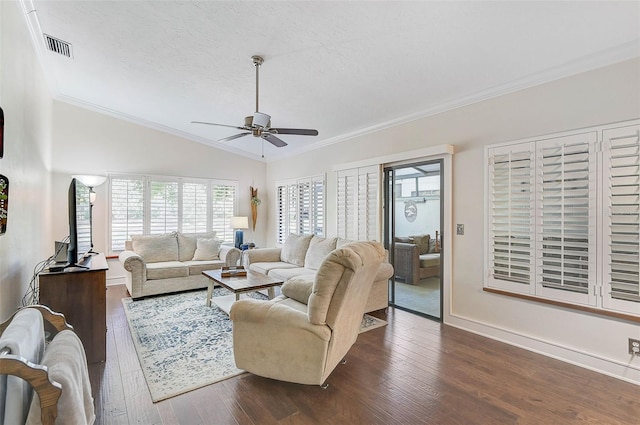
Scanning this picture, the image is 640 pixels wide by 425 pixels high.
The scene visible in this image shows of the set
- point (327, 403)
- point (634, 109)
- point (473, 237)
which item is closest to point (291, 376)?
point (327, 403)

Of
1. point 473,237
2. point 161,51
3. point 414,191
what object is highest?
point 161,51

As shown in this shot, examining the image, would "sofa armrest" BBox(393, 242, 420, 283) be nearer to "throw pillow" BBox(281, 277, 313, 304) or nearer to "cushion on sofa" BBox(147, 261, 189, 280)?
"throw pillow" BBox(281, 277, 313, 304)

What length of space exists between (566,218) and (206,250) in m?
5.24

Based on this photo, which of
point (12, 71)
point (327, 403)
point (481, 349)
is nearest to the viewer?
point (327, 403)

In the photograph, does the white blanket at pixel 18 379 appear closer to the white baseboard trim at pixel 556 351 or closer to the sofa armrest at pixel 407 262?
the white baseboard trim at pixel 556 351

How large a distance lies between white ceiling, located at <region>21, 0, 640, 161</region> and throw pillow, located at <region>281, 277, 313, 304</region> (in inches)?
88.6

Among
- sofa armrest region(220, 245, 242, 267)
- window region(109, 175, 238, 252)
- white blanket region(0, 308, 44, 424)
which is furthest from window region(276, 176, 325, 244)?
white blanket region(0, 308, 44, 424)

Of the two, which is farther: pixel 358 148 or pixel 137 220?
pixel 137 220

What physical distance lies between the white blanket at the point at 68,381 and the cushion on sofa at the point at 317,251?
3233 mm

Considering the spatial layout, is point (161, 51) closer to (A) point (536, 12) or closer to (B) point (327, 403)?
(A) point (536, 12)

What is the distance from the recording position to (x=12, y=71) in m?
2.47

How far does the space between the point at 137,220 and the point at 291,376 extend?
5.09 meters

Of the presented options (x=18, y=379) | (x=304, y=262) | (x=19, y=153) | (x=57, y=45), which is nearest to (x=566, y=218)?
(x=304, y=262)

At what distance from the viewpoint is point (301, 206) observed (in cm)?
630
